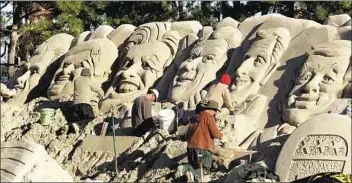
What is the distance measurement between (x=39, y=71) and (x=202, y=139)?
6798 millimetres

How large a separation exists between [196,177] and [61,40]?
7582 millimetres

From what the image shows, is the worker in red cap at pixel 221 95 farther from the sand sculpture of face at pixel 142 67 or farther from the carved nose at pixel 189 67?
the sand sculpture of face at pixel 142 67

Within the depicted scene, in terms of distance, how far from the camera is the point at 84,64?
13.2 metres

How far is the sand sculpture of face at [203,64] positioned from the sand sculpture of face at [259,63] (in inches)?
24.4

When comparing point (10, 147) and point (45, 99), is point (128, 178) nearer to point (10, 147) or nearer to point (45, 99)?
point (10, 147)

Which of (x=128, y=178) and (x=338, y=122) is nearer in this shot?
(x=338, y=122)

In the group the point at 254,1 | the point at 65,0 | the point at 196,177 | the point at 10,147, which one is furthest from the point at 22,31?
the point at 10,147

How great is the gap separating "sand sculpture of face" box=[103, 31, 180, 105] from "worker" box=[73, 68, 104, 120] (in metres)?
0.29

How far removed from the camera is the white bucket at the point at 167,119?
10023 millimetres

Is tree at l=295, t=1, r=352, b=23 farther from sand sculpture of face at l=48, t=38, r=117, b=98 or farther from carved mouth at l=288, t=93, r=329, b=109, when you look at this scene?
carved mouth at l=288, t=93, r=329, b=109

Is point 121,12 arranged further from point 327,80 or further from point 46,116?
point 327,80

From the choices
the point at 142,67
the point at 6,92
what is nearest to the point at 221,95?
the point at 142,67

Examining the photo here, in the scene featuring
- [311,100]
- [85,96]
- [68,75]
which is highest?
[311,100]

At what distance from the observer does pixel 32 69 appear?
14.6 meters
